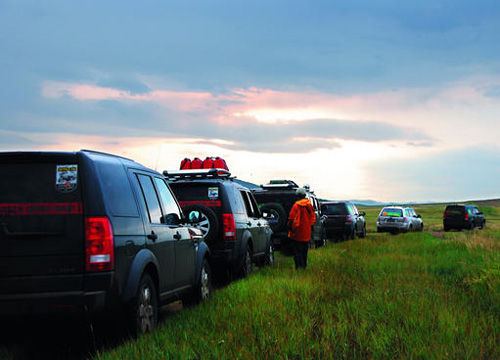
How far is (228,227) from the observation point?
1148 centimetres

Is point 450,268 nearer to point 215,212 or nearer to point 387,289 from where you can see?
point 387,289

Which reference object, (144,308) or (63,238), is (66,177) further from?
(144,308)

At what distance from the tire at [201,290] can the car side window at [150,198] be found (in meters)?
1.86

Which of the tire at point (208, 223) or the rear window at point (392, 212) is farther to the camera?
the rear window at point (392, 212)

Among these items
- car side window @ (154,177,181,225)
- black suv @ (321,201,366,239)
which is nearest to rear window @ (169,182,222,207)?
car side window @ (154,177,181,225)

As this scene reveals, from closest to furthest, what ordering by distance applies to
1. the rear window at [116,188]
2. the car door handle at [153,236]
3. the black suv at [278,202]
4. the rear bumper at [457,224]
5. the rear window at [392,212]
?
the rear window at [116,188] < the car door handle at [153,236] < the black suv at [278,202] < the rear window at [392,212] < the rear bumper at [457,224]

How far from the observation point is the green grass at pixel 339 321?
572cm

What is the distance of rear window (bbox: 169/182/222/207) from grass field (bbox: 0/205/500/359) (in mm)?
1681

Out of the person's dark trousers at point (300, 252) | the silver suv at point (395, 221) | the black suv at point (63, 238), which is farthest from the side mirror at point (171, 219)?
the silver suv at point (395, 221)

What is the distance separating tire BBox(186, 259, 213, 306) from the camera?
29.9 ft

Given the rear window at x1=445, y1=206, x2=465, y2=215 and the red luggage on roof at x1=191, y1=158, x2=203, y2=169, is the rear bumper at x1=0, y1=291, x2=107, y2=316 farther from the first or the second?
the rear window at x1=445, y1=206, x2=465, y2=215

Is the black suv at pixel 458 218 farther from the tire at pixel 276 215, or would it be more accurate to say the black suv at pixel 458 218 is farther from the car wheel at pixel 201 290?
the car wheel at pixel 201 290

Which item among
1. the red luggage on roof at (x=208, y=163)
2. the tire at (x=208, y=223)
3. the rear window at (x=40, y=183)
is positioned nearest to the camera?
the rear window at (x=40, y=183)

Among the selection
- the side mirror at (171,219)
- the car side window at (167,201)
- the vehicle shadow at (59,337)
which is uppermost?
the car side window at (167,201)
